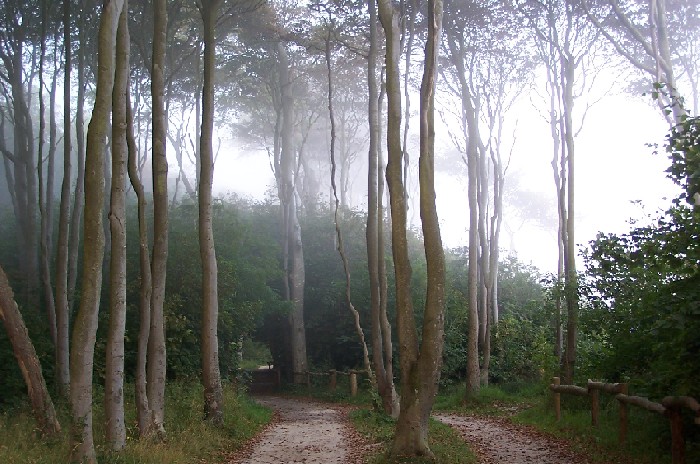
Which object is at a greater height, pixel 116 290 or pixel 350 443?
pixel 116 290

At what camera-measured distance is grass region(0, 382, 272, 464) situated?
8.38m

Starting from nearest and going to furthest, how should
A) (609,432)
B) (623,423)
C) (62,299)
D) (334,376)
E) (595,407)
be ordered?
(623,423) → (609,432) → (595,407) → (62,299) → (334,376)

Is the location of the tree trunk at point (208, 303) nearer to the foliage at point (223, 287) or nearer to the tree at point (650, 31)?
the foliage at point (223, 287)

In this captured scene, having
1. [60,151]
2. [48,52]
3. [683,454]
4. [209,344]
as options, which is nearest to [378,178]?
[209,344]

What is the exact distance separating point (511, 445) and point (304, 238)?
18603 millimetres

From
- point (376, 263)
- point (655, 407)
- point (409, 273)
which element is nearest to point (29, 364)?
point (409, 273)

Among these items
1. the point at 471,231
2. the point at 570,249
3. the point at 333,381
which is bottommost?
the point at 333,381

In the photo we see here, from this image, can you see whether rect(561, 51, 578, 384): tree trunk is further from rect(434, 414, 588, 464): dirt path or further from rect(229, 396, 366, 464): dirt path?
rect(229, 396, 366, 464): dirt path

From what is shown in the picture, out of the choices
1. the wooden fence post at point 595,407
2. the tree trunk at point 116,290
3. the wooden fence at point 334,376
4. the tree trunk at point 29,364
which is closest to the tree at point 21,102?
the tree trunk at point 29,364

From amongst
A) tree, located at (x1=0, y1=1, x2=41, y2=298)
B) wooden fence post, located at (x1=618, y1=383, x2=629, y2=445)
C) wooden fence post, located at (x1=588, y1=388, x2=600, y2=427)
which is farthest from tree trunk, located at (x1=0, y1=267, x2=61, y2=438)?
wooden fence post, located at (x1=588, y1=388, x2=600, y2=427)

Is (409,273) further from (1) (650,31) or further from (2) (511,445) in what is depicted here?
(1) (650,31)

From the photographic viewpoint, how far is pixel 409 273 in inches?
364

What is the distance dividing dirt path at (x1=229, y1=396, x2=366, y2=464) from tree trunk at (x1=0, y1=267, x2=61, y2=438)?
2.75m

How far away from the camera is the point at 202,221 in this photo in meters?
13.4
